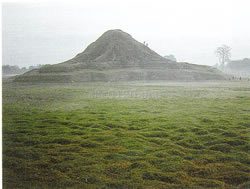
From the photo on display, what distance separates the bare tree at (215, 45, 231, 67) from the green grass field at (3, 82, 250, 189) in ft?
1.08

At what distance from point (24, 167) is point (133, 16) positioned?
94.8 inches

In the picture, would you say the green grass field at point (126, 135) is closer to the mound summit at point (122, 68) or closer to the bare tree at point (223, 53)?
the mound summit at point (122, 68)

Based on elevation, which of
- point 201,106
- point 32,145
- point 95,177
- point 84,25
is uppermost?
point 84,25

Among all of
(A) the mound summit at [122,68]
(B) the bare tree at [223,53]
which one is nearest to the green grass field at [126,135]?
(A) the mound summit at [122,68]

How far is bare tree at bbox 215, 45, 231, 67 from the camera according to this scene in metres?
4.42

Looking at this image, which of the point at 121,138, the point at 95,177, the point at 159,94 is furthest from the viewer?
the point at 159,94

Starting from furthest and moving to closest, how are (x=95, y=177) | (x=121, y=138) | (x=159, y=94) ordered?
1. (x=159, y=94)
2. (x=121, y=138)
3. (x=95, y=177)

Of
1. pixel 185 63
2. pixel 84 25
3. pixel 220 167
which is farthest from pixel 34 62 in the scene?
pixel 220 167

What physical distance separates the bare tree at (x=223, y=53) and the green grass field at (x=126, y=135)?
0.33m

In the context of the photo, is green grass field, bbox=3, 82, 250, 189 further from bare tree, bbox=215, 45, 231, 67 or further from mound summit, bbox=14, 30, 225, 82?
bare tree, bbox=215, 45, 231, 67

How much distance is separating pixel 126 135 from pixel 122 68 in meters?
0.96

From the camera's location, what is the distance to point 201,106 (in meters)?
4.27

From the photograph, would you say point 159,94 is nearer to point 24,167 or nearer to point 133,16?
point 133,16

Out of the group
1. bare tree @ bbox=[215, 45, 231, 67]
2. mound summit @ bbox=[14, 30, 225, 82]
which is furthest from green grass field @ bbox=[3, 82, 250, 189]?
bare tree @ bbox=[215, 45, 231, 67]
